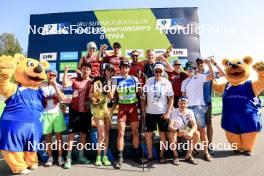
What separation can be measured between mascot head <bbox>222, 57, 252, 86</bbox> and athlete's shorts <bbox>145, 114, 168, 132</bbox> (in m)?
1.80

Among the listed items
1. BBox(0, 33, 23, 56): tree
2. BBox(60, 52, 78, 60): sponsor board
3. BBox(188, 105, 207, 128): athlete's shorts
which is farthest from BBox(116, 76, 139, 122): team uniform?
BBox(0, 33, 23, 56): tree

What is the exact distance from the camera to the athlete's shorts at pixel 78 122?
5191mm

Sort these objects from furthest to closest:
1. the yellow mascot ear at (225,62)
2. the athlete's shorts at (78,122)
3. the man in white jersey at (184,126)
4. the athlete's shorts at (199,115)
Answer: the yellow mascot ear at (225,62), the athlete's shorts at (199,115), the athlete's shorts at (78,122), the man in white jersey at (184,126)

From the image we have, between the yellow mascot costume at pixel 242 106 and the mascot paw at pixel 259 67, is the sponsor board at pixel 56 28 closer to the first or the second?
the yellow mascot costume at pixel 242 106

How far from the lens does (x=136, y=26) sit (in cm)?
817

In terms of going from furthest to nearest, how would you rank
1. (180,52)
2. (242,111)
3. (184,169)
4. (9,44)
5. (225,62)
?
(9,44) < (180,52) < (225,62) < (242,111) < (184,169)

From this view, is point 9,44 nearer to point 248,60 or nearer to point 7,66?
point 7,66

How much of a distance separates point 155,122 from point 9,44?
105 ft

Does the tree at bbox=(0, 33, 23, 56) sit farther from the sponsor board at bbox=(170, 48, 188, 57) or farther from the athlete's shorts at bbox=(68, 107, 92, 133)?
the athlete's shorts at bbox=(68, 107, 92, 133)

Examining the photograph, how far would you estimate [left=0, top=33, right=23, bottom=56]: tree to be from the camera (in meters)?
32.0

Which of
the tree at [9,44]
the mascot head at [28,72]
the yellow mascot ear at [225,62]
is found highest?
the tree at [9,44]

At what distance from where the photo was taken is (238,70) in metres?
5.49

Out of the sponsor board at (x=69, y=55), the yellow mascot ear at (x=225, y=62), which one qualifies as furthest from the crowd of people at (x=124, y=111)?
the sponsor board at (x=69, y=55)

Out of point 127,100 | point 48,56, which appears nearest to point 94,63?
point 127,100
